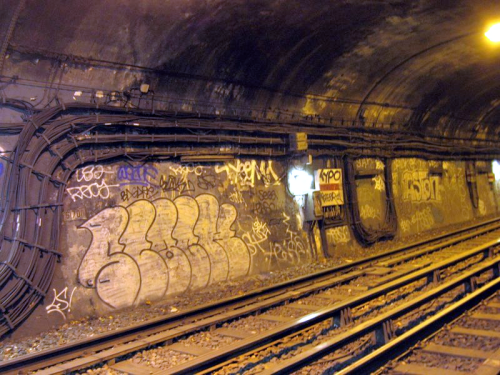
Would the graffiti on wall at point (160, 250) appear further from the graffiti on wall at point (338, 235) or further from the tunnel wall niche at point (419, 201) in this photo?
the tunnel wall niche at point (419, 201)

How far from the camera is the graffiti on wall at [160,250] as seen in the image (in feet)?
29.0

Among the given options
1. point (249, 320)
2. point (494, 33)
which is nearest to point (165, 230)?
point (249, 320)

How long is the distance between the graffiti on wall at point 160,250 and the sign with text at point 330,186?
3101 millimetres

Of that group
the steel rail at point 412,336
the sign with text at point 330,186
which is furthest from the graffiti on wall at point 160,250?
the steel rail at point 412,336

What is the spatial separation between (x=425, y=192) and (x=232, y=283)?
421 inches

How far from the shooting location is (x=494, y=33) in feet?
38.5

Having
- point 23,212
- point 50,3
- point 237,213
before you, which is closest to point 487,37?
point 237,213

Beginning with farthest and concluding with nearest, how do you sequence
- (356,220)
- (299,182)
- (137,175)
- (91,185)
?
(356,220), (299,182), (137,175), (91,185)

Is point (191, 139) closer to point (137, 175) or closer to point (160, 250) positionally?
point (137, 175)

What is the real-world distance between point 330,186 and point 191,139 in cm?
495

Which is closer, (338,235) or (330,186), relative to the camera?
(330,186)

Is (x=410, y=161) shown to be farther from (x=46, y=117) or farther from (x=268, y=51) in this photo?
(x=46, y=117)

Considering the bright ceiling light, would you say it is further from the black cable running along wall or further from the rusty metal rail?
the rusty metal rail
